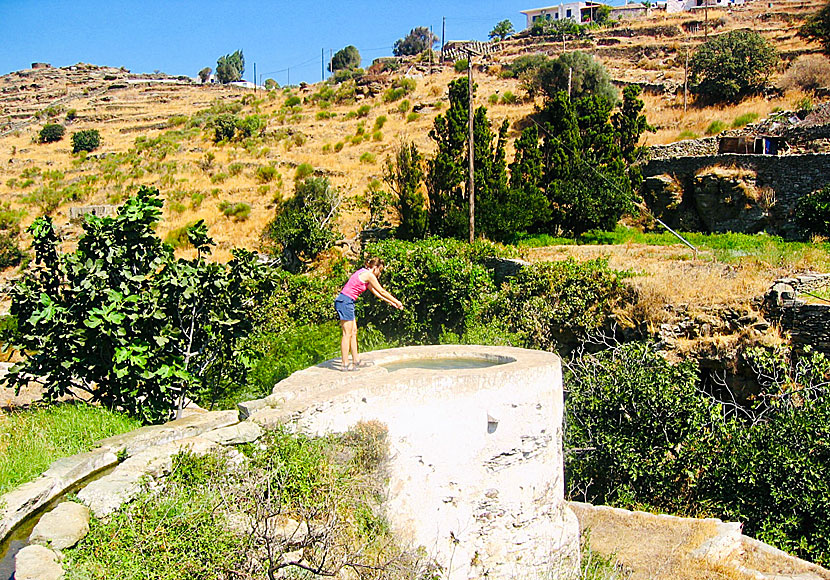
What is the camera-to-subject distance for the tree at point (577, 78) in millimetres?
33844

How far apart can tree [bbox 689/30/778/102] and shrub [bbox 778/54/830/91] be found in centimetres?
98

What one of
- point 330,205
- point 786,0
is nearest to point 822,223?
point 330,205

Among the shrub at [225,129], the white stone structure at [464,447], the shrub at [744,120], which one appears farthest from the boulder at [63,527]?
the shrub at [225,129]

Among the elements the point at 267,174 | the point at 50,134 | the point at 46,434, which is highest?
the point at 50,134

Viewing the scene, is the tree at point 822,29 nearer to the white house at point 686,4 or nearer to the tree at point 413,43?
the white house at point 686,4

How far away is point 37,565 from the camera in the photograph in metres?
4.04

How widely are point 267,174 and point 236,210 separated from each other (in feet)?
14.5

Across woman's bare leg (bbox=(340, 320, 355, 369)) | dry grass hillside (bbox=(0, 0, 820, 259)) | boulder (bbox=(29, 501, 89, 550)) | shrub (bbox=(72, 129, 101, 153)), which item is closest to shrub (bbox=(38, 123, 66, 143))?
dry grass hillside (bbox=(0, 0, 820, 259))

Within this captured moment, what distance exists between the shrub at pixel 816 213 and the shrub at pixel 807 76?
49.5 ft

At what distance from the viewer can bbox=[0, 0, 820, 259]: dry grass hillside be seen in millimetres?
28516

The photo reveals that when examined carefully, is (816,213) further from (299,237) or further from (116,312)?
(116,312)

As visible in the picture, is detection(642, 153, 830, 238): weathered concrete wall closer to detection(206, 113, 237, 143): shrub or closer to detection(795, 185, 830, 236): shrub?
detection(795, 185, 830, 236): shrub

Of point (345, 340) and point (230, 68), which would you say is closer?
point (345, 340)

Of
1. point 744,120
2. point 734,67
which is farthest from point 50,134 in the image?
point 744,120
